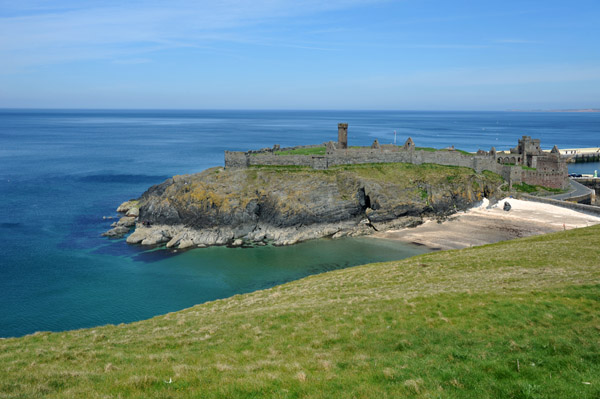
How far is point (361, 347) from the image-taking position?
51.0 feet

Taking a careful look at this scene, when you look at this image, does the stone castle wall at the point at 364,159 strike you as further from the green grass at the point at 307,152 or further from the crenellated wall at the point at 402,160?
the green grass at the point at 307,152

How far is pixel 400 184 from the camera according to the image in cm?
6725

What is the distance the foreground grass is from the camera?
36.6ft

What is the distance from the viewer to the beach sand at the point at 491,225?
5434cm

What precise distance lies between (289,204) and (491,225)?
103ft

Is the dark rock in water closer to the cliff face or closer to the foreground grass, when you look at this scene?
the cliff face

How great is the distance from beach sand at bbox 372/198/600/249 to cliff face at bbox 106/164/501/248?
3.32 metres

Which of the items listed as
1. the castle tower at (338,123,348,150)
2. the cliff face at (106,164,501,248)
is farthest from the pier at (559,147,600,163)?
the castle tower at (338,123,348,150)

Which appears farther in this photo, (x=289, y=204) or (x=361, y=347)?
(x=289, y=204)

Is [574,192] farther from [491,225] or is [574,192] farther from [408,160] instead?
[408,160]

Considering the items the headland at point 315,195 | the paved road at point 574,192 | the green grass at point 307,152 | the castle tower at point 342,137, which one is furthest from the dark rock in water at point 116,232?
the paved road at point 574,192

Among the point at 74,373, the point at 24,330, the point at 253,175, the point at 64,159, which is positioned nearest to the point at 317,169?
the point at 253,175

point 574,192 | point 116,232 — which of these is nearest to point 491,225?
point 574,192

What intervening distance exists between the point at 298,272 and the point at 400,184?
29.6 m
